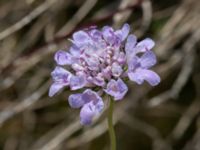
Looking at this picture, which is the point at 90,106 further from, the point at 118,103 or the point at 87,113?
the point at 118,103

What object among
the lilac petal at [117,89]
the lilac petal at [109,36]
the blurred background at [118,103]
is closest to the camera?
the lilac petal at [117,89]

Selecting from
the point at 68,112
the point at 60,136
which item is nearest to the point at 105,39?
the point at 60,136

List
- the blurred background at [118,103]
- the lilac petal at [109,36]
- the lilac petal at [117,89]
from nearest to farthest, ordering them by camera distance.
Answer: the lilac petal at [117,89], the lilac petal at [109,36], the blurred background at [118,103]

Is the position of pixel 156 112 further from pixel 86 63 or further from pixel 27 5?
pixel 86 63

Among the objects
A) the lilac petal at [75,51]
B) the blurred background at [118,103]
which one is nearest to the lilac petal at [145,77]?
the lilac petal at [75,51]

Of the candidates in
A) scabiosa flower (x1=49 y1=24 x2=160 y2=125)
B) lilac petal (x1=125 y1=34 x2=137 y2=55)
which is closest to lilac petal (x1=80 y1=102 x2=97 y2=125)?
scabiosa flower (x1=49 y1=24 x2=160 y2=125)

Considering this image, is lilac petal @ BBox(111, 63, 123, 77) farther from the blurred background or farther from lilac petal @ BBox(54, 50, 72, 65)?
the blurred background

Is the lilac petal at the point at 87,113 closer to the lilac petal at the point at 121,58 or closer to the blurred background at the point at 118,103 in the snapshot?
the lilac petal at the point at 121,58
